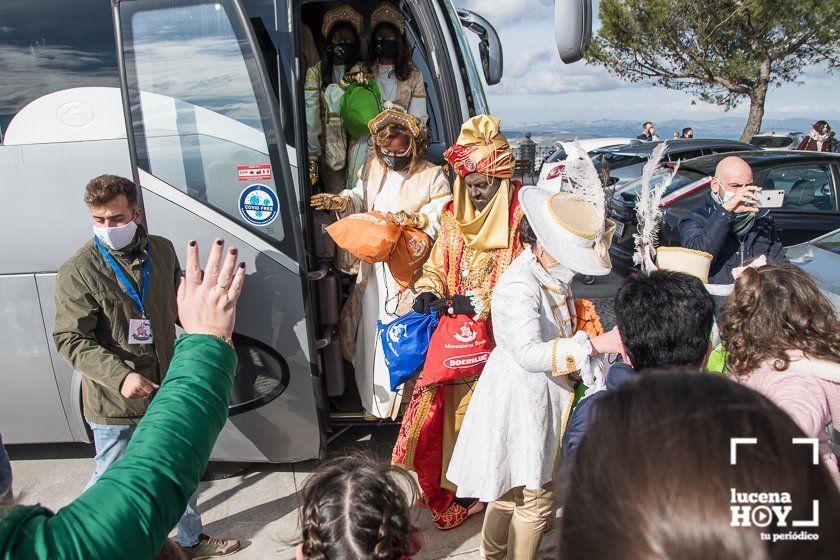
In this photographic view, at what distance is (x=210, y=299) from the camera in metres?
1.30

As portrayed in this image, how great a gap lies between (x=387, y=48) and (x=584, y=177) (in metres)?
2.10

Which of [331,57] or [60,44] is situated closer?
[60,44]

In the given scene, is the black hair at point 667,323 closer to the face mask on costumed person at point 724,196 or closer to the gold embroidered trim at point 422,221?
the gold embroidered trim at point 422,221

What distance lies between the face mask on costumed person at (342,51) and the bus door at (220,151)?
1.19 m

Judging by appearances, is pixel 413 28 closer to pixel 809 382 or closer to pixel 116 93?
pixel 116 93

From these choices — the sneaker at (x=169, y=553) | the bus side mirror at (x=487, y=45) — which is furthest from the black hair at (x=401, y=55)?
the sneaker at (x=169, y=553)

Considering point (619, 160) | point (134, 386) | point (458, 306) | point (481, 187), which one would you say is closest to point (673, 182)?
point (619, 160)

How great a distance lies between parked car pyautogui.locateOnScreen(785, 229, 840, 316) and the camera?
3.47 meters

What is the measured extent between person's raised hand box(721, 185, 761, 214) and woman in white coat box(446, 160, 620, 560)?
113 centimetres

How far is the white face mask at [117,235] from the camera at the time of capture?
93.2 inches

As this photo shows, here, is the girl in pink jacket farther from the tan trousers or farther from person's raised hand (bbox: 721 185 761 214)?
person's raised hand (bbox: 721 185 761 214)

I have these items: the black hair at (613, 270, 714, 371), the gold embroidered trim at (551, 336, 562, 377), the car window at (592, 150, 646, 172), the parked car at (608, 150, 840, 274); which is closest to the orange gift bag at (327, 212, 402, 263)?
the gold embroidered trim at (551, 336, 562, 377)

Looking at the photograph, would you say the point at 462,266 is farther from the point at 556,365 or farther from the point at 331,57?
the point at 331,57

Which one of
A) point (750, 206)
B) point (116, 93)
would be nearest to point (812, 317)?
point (750, 206)
